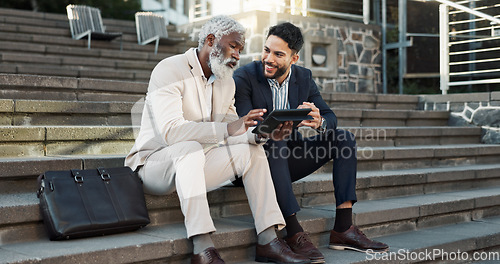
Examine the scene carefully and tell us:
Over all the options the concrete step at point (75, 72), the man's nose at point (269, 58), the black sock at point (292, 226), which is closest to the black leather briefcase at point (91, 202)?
the black sock at point (292, 226)

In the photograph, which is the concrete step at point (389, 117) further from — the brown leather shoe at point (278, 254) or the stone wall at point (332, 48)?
the brown leather shoe at point (278, 254)

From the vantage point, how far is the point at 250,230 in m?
3.36

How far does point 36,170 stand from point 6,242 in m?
0.60

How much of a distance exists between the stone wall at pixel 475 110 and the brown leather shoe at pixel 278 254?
4.45m

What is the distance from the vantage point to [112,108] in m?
4.80

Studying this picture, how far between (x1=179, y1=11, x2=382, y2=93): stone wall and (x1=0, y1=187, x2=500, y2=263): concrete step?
392 cm

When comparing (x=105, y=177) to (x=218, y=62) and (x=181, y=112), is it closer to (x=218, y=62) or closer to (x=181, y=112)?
(x=181, y=112)

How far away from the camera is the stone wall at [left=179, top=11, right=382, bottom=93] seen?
852cm

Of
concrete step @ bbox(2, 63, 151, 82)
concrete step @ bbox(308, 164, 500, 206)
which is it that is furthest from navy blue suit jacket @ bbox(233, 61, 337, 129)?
concrete step @ bbox(2, 63, 151, 82)

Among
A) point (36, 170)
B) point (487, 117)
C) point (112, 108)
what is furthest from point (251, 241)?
point (487, 117)

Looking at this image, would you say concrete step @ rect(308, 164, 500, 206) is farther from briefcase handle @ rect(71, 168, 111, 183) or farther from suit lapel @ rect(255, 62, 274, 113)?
briefcase handle @ rect(71, 168, 111, 183)

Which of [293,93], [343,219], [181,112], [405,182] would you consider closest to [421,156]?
[405,182]

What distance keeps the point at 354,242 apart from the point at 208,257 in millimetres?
1052

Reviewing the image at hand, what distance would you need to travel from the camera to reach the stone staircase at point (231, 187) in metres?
2.99
